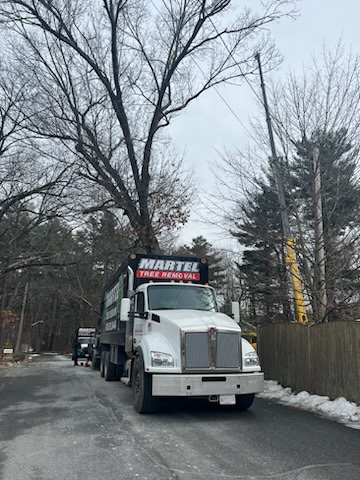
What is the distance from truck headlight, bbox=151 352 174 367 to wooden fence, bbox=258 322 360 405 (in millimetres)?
3507

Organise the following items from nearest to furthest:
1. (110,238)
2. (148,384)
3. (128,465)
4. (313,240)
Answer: (128,465) → (148,384) → (313,240) → (110,238)

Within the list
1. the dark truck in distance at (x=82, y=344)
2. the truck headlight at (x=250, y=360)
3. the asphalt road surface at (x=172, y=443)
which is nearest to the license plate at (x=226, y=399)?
the asphalt road surface at (x=172, y=443)

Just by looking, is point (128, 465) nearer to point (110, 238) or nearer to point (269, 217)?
point (269, 217)

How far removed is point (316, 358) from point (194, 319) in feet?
10.8

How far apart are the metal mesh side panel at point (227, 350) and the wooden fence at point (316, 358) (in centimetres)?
230

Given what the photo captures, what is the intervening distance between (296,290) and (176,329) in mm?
4415

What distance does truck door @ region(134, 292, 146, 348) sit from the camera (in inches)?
344

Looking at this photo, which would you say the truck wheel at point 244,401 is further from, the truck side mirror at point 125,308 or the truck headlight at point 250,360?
the truck side mirror at point 125,308

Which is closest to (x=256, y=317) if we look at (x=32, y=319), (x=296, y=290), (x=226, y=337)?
(x=296, y=290)

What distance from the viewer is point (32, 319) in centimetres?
6531

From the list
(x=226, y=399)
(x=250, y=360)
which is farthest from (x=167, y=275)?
(x=226, y=399)

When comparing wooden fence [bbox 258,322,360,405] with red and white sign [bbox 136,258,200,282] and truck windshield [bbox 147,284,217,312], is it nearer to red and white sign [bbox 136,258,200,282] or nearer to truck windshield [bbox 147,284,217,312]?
truck windshield [bbox 147,284,217,312]

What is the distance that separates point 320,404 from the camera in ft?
27.1

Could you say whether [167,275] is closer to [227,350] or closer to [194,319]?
[194,319]
